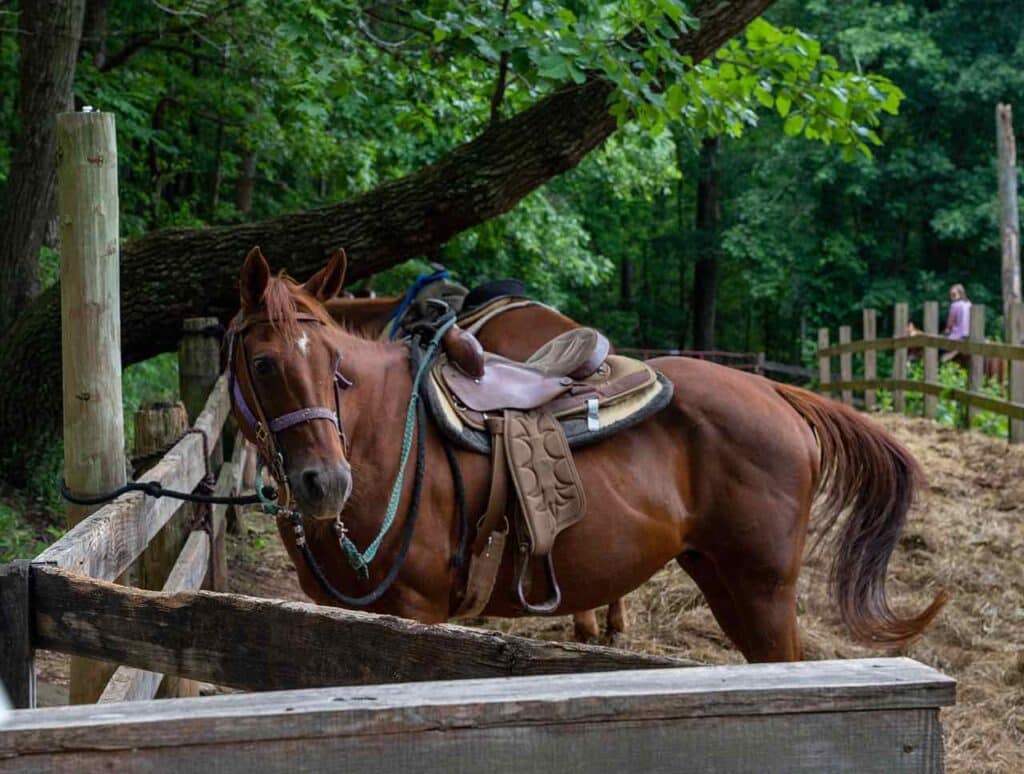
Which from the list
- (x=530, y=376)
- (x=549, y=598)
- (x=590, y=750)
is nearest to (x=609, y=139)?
(x=530, y=376)

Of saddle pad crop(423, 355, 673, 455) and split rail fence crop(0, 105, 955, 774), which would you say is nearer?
split rail fence crop(0, 105, 955, 774)

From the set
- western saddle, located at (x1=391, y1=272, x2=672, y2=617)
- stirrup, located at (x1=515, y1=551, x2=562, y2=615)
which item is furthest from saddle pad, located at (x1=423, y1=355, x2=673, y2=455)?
stirrup, located at (x1=515, y1=551, x2=562, y2=615)

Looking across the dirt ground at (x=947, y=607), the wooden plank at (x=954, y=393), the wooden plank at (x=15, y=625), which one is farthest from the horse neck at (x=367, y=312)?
the wooden plank at (x=954, y=393)

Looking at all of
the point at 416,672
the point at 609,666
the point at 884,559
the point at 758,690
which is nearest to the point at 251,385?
the point at 416,672

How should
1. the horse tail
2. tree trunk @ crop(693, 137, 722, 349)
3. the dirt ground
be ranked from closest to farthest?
the horse tail < the dirt ground < tree trunk @ crop(693, 137, 722, 349)

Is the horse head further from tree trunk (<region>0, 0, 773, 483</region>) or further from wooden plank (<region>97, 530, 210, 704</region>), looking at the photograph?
tree trunk (<region>0, 0, 773, 483</region>)

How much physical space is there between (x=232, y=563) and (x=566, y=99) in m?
3.61

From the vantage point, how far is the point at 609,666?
1.43m

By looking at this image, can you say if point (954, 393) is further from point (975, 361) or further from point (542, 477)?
point (542, 477)

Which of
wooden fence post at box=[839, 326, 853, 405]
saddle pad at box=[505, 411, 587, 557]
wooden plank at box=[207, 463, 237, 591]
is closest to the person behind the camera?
saddle pad at box=[505, 411, 587, 557]

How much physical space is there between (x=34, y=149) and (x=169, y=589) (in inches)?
170

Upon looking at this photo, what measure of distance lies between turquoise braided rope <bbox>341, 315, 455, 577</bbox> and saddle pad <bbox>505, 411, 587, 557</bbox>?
355 millimetres

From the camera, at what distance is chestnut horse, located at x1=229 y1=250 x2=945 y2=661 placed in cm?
337

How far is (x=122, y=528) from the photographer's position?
9.14 feet
